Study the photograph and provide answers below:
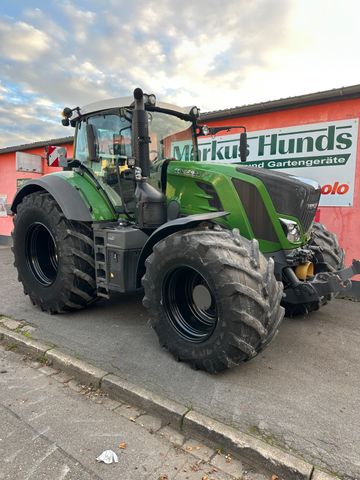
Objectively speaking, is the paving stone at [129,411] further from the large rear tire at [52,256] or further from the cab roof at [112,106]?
the cab roof at [112,106]

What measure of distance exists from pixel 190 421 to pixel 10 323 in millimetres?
2984

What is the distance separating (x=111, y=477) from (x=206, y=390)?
1.04 meters

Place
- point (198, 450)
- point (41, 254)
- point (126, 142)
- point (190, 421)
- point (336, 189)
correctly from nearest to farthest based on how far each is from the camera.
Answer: point (198, 450) → point (190, 421) → point (126, 142) → point (41, 254) → point (336, 189)

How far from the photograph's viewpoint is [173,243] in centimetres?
334

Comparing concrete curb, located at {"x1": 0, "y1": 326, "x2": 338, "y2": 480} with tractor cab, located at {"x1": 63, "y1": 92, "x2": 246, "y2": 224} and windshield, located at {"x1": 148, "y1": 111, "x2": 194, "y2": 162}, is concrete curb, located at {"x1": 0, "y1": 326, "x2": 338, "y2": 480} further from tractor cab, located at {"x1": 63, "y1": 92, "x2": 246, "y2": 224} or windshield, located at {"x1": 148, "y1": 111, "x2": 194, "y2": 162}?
windshield, located at {"x1": 148, "y1": 111, "x2": 194, "y2": 162}

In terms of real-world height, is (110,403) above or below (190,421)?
below

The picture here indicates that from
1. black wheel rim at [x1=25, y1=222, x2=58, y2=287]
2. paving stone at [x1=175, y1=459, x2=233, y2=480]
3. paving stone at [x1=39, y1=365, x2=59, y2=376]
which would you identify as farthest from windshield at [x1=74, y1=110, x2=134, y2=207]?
paving stone at [x1=175, y1=459, x2=233, y2=480]

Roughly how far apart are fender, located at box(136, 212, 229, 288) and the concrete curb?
3.75ft

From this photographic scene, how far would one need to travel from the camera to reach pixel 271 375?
10.7ft

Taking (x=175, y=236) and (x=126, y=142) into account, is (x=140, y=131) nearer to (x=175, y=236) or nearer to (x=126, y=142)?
(x=126, y=142)

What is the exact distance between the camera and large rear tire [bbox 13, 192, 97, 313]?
448cm

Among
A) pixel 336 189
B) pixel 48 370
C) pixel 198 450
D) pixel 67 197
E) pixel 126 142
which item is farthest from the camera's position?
pixel 336 189

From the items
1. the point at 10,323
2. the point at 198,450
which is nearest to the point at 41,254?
the point at 10,323

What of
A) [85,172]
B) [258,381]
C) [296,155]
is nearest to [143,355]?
[258,381]
